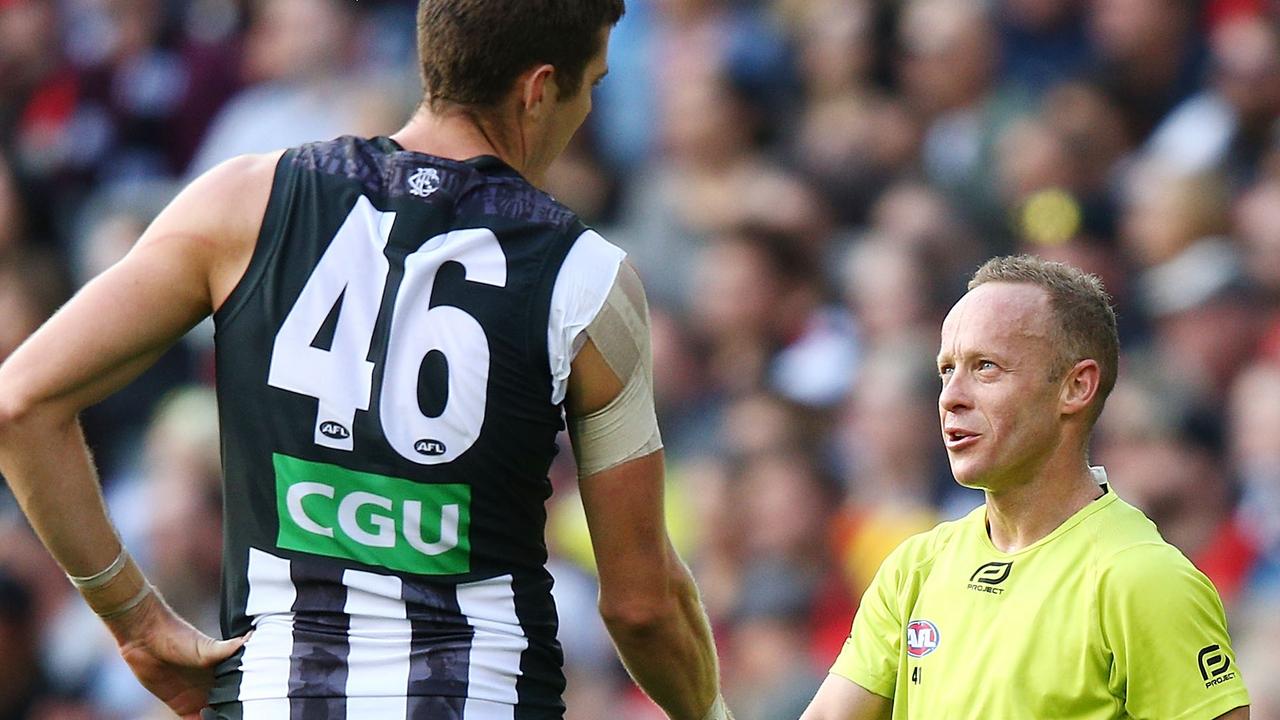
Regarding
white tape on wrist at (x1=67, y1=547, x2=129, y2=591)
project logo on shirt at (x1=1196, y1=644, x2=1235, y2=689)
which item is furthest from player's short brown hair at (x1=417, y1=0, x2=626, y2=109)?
project logo on shirt at (x1=1196, y1=644, x2=1235, y2=689)

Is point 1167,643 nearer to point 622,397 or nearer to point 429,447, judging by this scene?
point 622,397

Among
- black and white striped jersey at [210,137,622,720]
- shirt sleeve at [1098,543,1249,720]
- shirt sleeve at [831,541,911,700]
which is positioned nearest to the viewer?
shirt sleeve at [1098,543,1249,720]

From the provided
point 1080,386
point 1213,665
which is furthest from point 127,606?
point 1213,665

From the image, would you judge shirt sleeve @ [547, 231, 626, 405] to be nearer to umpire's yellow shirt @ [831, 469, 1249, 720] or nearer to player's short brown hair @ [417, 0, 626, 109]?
player's short brown hair @ [417, 0, 626, 109]

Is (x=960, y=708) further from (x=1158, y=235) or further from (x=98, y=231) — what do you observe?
(x=98, y=231)

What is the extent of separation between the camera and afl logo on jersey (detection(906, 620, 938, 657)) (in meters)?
2.82

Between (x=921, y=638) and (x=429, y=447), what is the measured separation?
2.88ft

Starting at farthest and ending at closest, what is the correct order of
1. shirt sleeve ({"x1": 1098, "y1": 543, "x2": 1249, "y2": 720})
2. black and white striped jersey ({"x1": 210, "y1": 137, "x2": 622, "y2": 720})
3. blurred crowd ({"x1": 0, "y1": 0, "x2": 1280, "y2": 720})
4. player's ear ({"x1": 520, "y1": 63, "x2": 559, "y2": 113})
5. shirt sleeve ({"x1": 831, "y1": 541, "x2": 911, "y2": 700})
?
blurred crowd ({"x1": 0, "y1": 0, "x2": 1280, "y2": 720}) < shirt sleeve ({"x1": 831, "y1": 541, "x2": 911, "y2": 700}) < player's ear ({"x1": 520, "y1": 63, "x2": 559, "y2": 113}) < black and white striped jersey ({"x1": 210, "y1": 137, "x2": 622, "y2": 720}) < shirt sleeve ({"x1": 1098, "y1": 543, "x2": 1249, "y2": 720})

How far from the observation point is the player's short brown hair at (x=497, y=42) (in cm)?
271

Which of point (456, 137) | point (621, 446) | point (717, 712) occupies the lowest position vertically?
point (717, 712)

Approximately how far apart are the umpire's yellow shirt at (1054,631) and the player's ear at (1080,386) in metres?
0.16

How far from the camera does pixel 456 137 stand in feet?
9.15

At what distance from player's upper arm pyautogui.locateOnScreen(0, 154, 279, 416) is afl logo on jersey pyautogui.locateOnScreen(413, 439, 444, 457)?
0.39 metres

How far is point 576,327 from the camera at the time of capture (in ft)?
8.70
